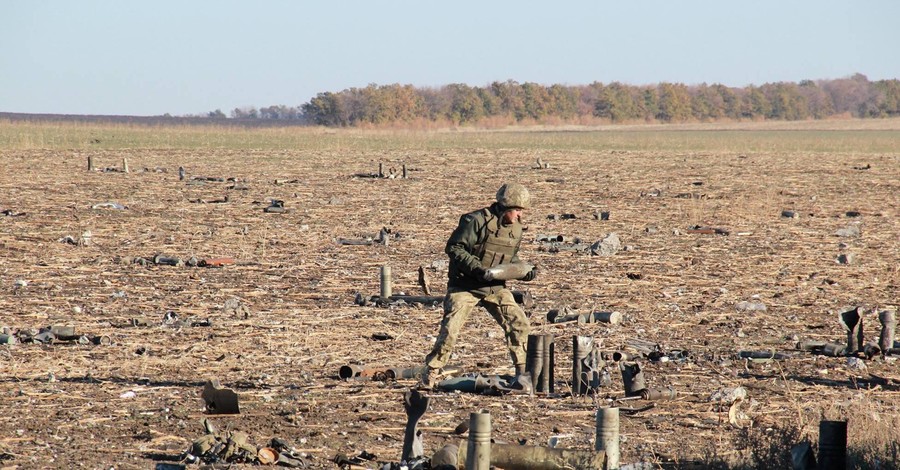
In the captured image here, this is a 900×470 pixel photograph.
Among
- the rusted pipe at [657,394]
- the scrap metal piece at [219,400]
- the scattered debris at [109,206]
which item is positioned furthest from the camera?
the scattered debris at [109,206]

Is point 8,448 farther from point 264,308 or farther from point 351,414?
point 264,308

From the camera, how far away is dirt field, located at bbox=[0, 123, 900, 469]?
744cm

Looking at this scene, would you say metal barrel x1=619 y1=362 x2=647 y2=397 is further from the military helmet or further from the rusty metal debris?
the rusty metal debris

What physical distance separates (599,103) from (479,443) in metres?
125

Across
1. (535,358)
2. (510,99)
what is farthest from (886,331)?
(510,99)

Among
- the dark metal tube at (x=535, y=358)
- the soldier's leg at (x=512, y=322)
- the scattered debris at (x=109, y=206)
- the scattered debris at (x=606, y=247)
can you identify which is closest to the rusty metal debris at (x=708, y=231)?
the scattered debris at (x=606, y=247)

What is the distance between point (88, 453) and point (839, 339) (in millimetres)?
6856

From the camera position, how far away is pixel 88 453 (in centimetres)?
672

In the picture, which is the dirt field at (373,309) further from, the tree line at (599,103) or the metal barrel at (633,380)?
the tree line at (599,103)

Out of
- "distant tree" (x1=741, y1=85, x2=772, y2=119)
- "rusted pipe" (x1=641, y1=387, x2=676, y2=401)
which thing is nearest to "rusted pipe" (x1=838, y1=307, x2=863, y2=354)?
"rusted pipe" (x1=641, y1=387, x2=676, y2=401)

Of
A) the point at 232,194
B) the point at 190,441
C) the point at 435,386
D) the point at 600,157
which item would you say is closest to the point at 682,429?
the point at 435,386

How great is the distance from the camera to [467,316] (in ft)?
28.6

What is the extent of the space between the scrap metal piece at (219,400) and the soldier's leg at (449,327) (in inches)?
64.3

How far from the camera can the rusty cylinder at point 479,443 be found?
5.27m
